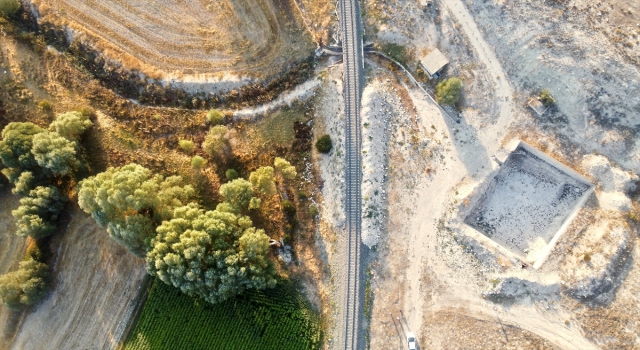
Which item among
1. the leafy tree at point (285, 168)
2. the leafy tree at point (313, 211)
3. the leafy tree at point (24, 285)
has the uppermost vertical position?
the leafy tree at point (285, 168)

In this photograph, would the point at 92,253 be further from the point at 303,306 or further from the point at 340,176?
the point at 340,176

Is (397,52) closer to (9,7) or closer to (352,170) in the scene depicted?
(352,170)

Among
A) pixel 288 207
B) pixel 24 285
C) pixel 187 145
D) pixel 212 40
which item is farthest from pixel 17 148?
pixel 288 207

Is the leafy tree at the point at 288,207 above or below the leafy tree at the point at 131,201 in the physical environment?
above

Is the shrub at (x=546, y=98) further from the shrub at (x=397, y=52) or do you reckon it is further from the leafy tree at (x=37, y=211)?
the leafy tree at (x=37, y=211)

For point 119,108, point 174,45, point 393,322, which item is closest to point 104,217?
point 119,108

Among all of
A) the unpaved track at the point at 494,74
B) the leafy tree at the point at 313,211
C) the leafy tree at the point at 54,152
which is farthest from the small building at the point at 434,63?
the leafy tree at the point at 54,152

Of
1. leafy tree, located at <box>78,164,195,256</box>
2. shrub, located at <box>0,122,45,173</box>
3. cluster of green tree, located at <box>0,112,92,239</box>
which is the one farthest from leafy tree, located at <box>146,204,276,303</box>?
shrub, located at <box>0,122,45,173</box>
